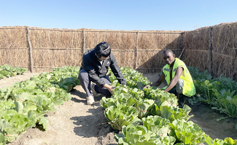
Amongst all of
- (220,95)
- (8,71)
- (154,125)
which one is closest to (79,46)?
(8,71)

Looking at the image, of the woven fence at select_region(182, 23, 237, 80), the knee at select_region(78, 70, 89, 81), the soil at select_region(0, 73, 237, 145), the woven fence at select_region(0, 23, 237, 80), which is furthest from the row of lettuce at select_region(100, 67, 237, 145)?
the woven fence at select_region(0, 23, 237, 80)

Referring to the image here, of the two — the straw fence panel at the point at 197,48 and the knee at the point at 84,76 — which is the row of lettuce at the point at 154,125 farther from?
the straw fence panel at the point at 197,48

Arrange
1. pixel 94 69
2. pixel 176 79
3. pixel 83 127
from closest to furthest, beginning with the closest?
pixel 83 127
pixel 176 79
pixel 94 69

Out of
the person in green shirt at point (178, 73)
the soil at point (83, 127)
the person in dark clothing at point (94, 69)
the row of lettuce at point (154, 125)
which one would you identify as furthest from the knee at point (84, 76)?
the person in green shirt at point (178, 73)

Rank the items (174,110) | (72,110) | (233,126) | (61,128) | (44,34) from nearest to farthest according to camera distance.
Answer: (174,110) → (61,128) → (233,126) → (72,110) → (44,34)

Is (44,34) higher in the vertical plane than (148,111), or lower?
higher

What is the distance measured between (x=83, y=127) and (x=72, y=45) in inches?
300

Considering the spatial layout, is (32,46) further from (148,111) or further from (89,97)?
(148,111)

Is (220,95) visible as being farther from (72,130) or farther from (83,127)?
(72,130)

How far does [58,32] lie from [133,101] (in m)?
8.25

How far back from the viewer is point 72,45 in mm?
9906

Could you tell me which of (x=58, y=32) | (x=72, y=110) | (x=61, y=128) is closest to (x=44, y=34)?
(x=58, y=32)

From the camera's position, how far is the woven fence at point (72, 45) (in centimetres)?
970

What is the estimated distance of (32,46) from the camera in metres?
9.80
